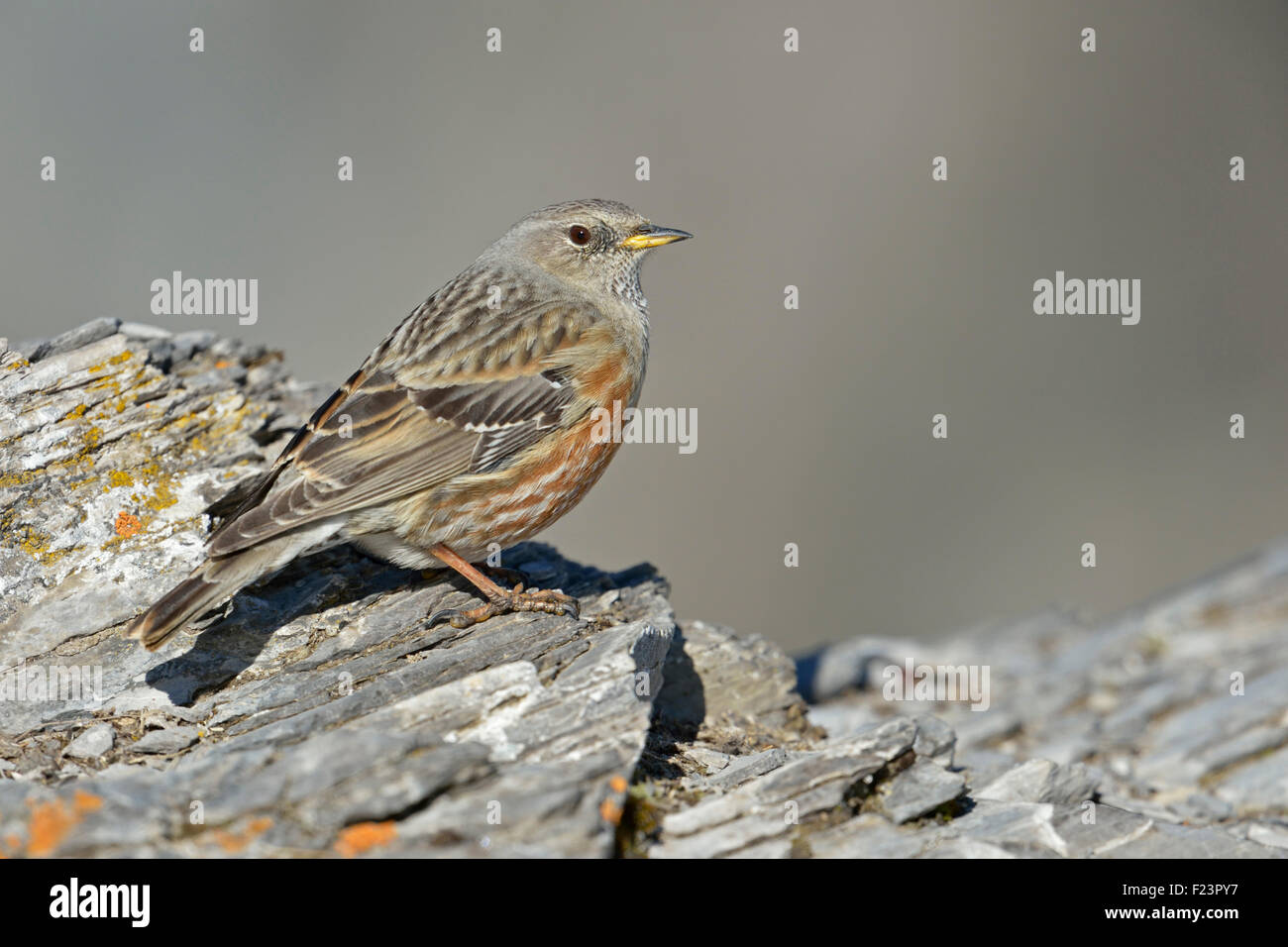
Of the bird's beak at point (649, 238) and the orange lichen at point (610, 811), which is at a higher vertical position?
the bird's beak at point (649, 238)

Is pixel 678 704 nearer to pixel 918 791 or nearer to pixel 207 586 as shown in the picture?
pixel 918 791

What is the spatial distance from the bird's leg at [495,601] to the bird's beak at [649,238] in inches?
112

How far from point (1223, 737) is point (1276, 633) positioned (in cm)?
223

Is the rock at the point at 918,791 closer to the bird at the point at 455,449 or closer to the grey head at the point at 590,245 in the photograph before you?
the bird at the point at 455,449

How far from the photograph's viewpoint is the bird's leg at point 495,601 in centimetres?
700

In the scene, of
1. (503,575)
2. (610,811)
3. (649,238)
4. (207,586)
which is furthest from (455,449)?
(610,811)

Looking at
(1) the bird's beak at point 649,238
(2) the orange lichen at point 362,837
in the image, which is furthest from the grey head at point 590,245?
(2) the orange lichen at point 362,837

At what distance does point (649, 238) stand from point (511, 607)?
316 cm

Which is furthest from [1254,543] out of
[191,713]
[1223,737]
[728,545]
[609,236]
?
[191,713]

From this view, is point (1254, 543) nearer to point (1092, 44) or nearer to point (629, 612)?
point (1092, 44)

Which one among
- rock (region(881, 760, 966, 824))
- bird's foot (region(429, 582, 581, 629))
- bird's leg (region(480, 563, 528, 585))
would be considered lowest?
rock (region(881, 760, 966, 824))

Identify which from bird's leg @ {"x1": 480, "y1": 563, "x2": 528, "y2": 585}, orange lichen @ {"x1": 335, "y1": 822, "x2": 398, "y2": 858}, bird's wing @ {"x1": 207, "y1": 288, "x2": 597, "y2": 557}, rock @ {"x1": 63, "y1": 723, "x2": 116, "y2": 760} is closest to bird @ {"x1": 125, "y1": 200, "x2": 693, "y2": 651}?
bird's wing @ {"x1": 207, "y1": 288, "x2": 597, "y2": 557}

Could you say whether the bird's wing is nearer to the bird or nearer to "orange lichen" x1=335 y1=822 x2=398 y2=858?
the bird

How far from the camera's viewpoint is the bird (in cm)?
667
